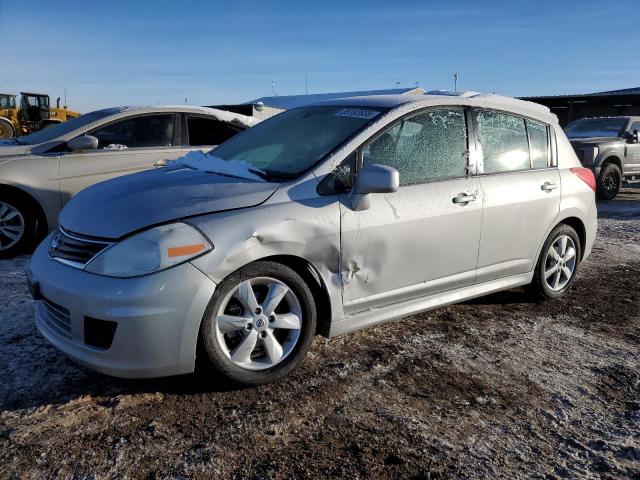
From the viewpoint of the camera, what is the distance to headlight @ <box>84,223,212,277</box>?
2.74 m

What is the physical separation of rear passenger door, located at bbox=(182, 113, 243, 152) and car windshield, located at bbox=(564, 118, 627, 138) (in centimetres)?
973

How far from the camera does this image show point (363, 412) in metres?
2.89

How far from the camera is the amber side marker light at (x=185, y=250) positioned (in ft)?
9.05

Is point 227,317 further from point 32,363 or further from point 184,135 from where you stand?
point 184,135

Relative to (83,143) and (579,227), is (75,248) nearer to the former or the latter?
(83,143)

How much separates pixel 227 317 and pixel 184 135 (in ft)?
14.1

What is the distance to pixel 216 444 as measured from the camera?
258cm

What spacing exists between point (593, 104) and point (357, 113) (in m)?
28.3

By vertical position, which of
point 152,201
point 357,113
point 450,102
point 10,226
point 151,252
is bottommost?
point 10,226

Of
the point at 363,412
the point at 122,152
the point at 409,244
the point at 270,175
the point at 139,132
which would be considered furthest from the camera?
the point at 139,132

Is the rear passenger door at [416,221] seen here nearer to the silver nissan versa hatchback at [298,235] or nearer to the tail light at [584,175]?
the silver nissan versa hatchback at [298,235]

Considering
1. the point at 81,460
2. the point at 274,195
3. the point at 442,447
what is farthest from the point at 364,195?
the point at 81,460

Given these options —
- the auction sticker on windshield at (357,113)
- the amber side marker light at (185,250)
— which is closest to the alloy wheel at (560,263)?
the auction sticker on windshield at (357,113)

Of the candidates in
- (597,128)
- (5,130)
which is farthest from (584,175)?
(5,130)
